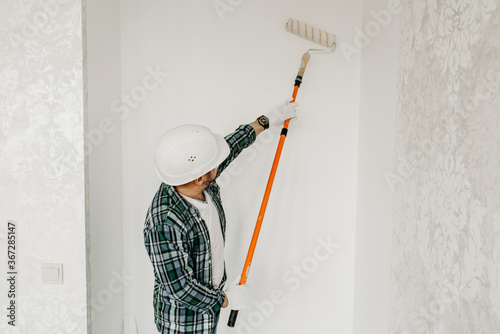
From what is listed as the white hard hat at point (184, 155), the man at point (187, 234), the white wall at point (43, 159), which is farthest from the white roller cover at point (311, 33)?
the white wall at point (43, 159)

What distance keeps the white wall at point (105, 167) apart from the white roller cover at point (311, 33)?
2.52ft

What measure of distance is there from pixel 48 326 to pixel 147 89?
3.45 ft

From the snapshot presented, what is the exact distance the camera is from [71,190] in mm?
1594

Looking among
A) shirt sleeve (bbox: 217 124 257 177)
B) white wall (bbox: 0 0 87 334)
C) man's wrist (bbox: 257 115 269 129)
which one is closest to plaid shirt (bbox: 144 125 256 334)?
shirt sleeve (bbox: 217 124 257 177)

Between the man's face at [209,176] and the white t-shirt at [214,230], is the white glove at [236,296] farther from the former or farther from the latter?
the man's face at [209,176]

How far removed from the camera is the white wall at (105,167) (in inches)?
67.6

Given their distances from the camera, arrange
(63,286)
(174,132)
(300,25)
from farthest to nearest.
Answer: (300,25)
(63,286)
(174,132)

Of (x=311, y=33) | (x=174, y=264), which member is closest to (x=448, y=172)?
(x=174, y=264)

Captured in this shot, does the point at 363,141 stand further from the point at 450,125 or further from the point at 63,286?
the point at 63,286

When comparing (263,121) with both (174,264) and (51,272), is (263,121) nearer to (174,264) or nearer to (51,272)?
(174,264)

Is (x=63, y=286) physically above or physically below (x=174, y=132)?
below

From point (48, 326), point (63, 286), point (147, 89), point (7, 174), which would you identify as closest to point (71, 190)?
point (7, 174)

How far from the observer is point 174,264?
59.1 inches

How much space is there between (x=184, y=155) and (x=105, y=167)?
0.55 metres
